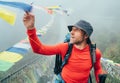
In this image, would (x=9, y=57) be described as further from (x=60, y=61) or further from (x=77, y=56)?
(x=77, y=56)

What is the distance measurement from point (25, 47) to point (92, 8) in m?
67.5

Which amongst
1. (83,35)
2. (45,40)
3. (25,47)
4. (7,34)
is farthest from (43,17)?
(83,35)

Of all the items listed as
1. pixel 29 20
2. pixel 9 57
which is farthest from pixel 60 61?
pixel 9 57

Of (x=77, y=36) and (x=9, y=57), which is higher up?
(x=77, y=36)

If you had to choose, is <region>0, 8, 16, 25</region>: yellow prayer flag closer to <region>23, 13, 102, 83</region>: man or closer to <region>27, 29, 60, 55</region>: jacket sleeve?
<region>27, 29, 60, 55</region>: jacket sleeve

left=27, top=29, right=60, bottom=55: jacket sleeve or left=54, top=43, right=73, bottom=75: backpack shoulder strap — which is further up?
left=27, top=29, right=60, bottom=55: jacket sleeve

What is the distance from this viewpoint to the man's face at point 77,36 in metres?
5.19

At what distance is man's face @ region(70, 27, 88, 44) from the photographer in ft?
17.0

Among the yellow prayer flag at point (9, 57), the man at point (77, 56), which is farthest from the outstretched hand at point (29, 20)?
the yellow prayer flag at point (9, 57)

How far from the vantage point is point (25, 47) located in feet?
54.8

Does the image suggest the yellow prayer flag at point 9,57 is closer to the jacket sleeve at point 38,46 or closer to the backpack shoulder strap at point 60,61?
the backpack shoulder strap at point 60,61

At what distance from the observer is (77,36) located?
5.21 meters

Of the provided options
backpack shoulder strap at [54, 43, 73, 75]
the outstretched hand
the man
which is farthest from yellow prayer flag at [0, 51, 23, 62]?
Answer: the outstretched hand

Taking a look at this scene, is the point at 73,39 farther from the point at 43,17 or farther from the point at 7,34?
the point at 43,17
